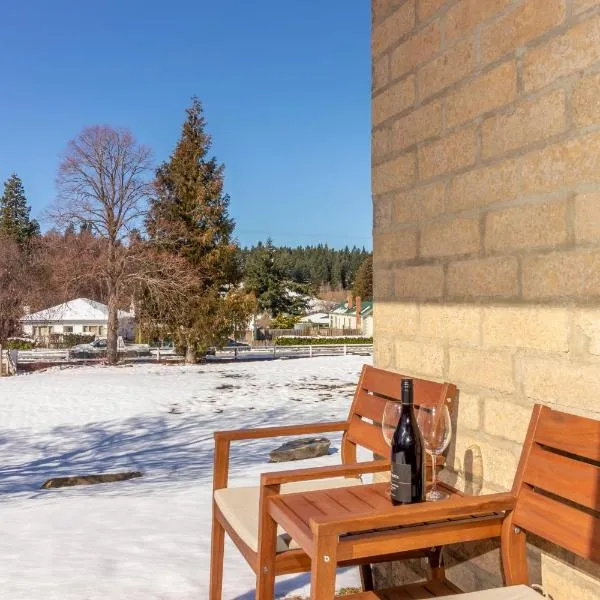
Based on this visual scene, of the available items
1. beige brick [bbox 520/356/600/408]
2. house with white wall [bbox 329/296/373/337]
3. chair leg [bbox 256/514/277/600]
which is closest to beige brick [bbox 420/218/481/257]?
beige brick [bbox 520/356/600/408]

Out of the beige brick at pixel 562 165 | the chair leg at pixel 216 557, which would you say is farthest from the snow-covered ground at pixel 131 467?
the beige brick at pixel 562 165

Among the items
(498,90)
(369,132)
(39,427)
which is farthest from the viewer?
(39,427)

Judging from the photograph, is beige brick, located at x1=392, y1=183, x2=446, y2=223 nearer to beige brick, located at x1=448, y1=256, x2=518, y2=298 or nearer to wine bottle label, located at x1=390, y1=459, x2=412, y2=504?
beige brick, located at x1=448, y1=256, x2=518, y2=298

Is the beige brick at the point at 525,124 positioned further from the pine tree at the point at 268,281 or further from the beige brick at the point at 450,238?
the pine tree at the point at 268,281

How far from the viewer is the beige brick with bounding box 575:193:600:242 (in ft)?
5.65

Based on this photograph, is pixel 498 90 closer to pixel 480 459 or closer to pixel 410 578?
pixel 480 459

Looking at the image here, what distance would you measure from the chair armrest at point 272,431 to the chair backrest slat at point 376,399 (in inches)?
3.1

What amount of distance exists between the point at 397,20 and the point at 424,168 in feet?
2.47

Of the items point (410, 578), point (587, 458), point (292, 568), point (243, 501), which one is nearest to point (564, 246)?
point (587, 458)

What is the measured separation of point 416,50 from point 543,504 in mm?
1893

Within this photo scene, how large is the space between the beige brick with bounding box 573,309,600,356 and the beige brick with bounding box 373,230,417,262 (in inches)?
38.1

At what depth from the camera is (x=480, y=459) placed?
86.7 inches

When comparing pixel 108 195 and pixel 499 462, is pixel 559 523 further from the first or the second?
pixel 108 195

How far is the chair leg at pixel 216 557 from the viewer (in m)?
2.50
